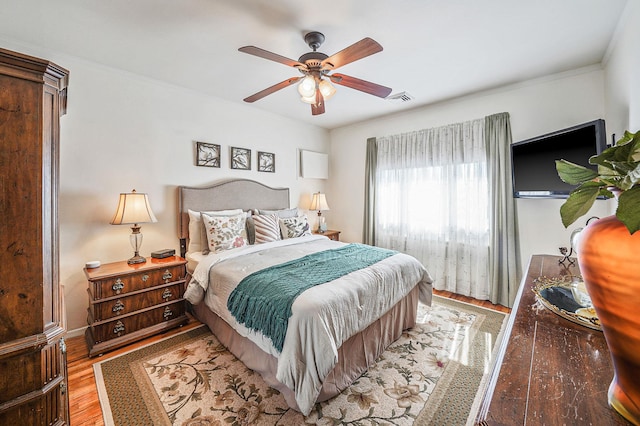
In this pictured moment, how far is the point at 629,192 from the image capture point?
0.54 m

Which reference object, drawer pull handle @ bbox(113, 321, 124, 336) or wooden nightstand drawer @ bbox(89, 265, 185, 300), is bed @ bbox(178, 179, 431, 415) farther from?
drawer pull handle @ bbox(113, 321, 124, 336)

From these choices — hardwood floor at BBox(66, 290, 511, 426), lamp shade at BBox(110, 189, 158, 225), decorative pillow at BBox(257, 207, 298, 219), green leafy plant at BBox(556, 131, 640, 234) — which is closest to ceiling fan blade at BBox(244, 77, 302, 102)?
lamp shade at BBox(110, 189, 158, 225)

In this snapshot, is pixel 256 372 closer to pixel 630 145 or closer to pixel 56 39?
pixel 630 145

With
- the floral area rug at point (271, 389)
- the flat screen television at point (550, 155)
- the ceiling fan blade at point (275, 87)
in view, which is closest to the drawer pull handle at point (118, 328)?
the floral area rug at point (271, 389)

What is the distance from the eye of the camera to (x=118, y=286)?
7.56 ft

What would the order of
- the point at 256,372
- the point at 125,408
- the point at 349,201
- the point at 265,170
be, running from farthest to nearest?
the point at 349,201
the point at 265,170
the point at 256,372
the point at 125,408

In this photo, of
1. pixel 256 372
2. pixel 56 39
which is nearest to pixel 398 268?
pixel 256 372

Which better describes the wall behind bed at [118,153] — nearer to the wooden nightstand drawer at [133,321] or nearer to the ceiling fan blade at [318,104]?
the wooden nightstand drawer at [133,321]

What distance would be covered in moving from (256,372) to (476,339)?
2.02 meters

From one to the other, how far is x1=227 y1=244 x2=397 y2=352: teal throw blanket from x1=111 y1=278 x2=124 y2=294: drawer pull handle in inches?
43.1

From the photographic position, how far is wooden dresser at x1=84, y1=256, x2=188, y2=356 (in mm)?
2230

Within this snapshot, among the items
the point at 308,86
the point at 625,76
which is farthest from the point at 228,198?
the point at 625,76

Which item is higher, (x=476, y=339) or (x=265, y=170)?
(x=265, y=170)

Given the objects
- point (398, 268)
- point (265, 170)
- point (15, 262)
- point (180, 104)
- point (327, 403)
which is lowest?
point (327, 403)
